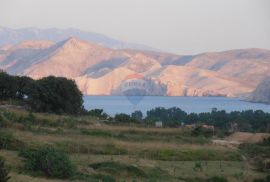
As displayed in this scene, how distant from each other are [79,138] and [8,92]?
19143mm

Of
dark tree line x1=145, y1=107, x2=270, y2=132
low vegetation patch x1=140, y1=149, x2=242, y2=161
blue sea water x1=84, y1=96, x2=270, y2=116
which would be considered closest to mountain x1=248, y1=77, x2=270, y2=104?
blue sea water x1=84, y1=96, x2=270, y2=116

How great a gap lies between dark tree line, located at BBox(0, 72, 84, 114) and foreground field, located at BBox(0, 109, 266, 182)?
737cm

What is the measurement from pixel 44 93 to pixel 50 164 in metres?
24.0

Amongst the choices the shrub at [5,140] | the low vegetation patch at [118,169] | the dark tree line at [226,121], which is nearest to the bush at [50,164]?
the low vegetation patch at [118,169]

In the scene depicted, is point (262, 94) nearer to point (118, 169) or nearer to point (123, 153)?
point (123, 153)

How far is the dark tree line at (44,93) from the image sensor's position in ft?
129

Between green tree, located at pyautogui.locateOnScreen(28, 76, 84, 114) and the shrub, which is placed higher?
green tree, located at pyautogui.locateOnScreen(28, 76, 84, 114)

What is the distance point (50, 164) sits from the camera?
52.6ft

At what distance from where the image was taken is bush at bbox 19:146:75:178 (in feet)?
52.2

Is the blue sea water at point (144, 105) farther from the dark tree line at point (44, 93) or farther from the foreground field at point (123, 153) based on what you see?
the foreground field at point (123, 153)

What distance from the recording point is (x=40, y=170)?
16203 millimetres

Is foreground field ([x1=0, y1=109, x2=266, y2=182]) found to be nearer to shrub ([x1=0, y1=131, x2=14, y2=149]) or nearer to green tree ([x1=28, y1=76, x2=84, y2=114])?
shrub ([x1=0, y1=131, x2=14, y2=149])

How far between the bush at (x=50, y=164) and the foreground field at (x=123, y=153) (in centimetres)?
31

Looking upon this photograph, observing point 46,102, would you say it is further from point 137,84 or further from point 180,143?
point 137,84
